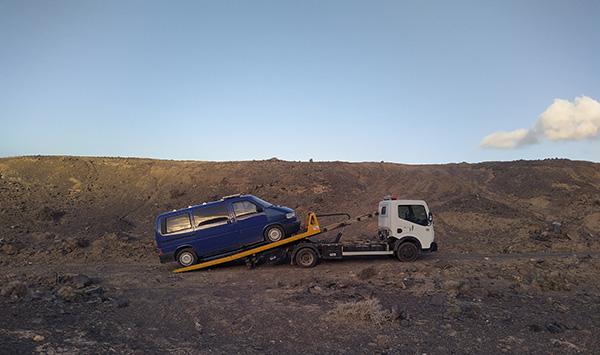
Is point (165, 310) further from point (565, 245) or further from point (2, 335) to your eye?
point (565, 245)

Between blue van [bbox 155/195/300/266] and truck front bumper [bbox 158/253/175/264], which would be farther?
truck front bumper [bbox 158/253/175/264]

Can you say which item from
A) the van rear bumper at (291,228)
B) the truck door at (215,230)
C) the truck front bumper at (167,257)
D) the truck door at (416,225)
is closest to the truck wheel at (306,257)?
the van rear bumper at (291,228)

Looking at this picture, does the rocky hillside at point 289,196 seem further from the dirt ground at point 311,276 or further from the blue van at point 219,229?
the blue van at point 219,229

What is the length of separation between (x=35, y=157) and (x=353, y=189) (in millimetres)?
23405

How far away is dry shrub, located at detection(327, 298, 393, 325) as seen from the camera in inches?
374

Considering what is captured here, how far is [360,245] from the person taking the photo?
15914mm

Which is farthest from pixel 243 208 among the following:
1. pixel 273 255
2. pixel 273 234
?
pixel 273 255

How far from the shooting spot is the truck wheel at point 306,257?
1562 cm

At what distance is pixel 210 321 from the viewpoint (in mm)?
9844

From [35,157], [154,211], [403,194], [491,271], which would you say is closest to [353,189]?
[403,194]

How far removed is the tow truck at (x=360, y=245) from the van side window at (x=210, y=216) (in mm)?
1141

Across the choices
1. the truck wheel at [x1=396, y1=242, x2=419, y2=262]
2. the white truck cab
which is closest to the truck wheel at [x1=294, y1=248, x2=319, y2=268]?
the white truck cab

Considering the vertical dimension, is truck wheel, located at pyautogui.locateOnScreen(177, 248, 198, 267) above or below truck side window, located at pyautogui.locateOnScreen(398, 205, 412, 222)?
below

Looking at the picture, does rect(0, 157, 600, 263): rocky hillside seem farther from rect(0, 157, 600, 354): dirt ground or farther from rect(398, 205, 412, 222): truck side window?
rect(398, 205, 412, 222): truck side window
